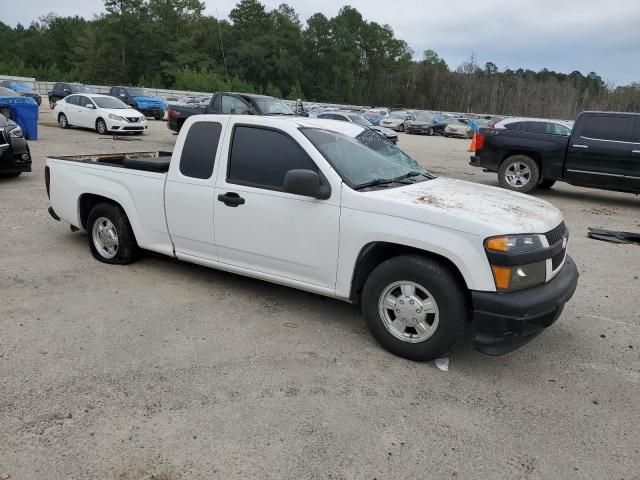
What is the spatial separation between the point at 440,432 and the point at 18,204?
786cm

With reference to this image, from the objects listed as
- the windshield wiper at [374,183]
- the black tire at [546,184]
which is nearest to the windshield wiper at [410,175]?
the windshield wiper at [374,183]

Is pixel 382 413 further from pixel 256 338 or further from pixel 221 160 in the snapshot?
pixel 221 160

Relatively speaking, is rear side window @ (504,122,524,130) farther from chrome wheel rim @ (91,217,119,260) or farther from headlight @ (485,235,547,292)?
chrome wheel rim @ (91,217,119,260)

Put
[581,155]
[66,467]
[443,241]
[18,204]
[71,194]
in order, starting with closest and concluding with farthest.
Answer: [66,467]
[443,241]
[71,194]
[18,204]
[581,155]

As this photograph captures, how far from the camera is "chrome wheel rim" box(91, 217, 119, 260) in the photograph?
5.64 metres

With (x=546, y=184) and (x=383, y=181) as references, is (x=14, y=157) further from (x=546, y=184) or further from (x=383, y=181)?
(x=546, y=184)

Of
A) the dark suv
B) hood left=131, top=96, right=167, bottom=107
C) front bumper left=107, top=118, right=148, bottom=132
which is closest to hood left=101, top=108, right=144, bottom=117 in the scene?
front bumper left=107, top=118, right=148, bottom=132

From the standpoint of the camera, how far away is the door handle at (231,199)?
4.49 meters

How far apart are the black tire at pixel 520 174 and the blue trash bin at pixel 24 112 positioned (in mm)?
13907

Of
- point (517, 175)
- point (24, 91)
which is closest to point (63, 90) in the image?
point (24, 91)

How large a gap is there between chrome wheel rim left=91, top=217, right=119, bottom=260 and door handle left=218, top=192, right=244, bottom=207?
163cm

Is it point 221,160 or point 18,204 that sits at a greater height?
point 221,160

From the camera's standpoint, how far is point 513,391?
11.7 feet

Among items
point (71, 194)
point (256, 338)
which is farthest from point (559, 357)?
point (71, 194)
